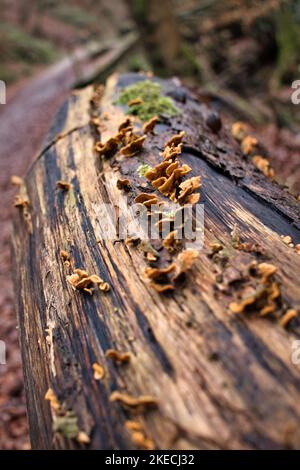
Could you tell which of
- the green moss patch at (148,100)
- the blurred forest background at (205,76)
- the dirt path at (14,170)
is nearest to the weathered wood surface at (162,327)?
the green moss patch at (148,100)

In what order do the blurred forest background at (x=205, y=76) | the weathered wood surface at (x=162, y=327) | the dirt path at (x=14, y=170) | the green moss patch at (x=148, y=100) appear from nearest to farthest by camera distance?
the weathered wood surface at (x=162, y=327), the green moss patch at (x=148, y=100), the dirt path at (x=14, y=170), the blurred forest background at (x=205, y=76)

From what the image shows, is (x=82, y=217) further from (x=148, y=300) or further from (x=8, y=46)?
(x=8, y=46)

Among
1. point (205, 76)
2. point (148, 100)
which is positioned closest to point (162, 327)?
point (148, 100)

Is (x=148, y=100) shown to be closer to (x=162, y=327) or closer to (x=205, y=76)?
(x=162, y=327)

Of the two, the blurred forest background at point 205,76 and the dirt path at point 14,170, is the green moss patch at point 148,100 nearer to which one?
the blurred forest background at point 205,76

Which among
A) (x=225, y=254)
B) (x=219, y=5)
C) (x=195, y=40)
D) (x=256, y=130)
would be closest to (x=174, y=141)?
(x=225, y=254)
